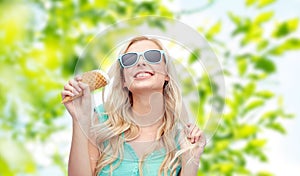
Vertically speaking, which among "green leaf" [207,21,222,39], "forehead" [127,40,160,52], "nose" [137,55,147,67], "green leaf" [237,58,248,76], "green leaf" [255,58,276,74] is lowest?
"nose" [137,55,147,67]

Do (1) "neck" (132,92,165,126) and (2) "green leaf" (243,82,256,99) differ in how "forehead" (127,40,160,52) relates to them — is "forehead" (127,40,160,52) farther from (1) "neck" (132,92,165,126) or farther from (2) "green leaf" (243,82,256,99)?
(2) "green leaf" (243,82,256,99)

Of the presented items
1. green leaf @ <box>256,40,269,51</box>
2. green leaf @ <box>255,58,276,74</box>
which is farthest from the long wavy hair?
green leaf @ <box>256,40,269,51</box>

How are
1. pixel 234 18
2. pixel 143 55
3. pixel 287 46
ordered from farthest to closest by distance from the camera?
pixel 234 18 → pixel 287 46 → pixel 143 55

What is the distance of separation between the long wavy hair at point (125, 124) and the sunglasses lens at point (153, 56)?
0.02 metres

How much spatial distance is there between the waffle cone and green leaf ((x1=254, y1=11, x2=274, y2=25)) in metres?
0.78

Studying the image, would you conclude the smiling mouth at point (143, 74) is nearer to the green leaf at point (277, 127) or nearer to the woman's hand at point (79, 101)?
the woman's hand at point (79, 101)

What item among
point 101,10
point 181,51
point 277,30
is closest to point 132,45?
point 181,51

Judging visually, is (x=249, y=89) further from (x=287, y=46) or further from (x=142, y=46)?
(x=142, y=46)

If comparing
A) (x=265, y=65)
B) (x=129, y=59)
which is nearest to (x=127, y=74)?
(x=129, y=59)

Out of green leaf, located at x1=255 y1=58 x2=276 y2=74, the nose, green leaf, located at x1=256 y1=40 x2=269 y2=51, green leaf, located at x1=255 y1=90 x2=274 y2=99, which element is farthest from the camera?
green leaf, located at x1=255 y1=90 x2=274 y2=99

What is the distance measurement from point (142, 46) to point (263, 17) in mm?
767

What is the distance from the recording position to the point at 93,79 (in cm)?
80

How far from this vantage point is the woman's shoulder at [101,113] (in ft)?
2.69

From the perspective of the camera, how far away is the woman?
0.81 metres
